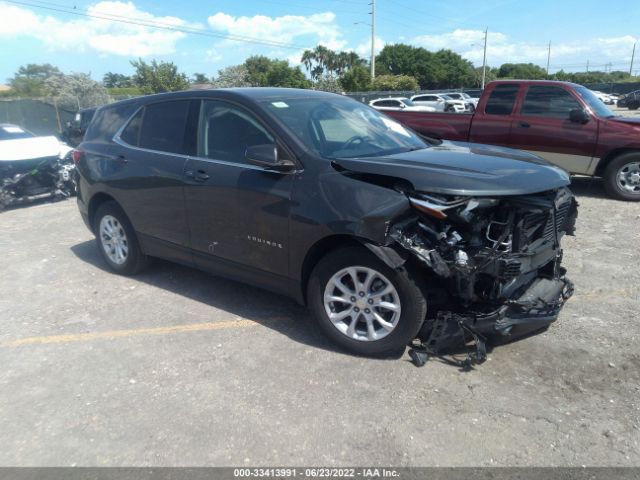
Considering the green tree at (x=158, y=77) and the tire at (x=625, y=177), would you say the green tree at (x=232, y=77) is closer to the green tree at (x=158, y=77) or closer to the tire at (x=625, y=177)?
the green tree at (x=158, y=77)

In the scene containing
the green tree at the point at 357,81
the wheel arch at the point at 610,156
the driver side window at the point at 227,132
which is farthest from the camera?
the green tree at the point at 357,81

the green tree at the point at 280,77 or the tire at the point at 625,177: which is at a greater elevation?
the green tree at the point at 280,77

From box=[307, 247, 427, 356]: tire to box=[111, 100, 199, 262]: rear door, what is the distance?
1.57m

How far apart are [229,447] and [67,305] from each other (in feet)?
9.39

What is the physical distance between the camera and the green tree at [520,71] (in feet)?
279

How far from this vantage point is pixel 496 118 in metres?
8.91

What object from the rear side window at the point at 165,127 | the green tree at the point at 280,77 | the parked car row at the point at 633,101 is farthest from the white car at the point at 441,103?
the green tree at the point at 280,77

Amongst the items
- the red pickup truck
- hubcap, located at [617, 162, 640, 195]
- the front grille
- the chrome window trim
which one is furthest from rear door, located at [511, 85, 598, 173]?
the chrome window trim

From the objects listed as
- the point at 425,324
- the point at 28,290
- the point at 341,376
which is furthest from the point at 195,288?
the point at 425,324

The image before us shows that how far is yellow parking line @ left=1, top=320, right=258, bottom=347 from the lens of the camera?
4203 millimetres

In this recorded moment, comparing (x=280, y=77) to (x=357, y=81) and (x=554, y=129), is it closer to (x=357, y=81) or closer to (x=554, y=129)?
(x=357, y=81)

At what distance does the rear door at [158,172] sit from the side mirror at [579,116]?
6.35 m

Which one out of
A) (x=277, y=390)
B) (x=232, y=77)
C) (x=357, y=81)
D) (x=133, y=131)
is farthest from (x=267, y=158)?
(x=232, y=77)

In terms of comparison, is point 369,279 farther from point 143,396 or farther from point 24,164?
point 24,164
